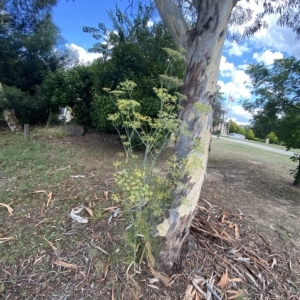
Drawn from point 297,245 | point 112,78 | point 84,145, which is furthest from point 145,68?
point 297,245

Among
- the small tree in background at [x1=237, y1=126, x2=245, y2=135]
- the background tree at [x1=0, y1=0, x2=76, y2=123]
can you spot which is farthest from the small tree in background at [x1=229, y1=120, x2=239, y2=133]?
the background tree at [x1=0, y1=0, x2=76, y2=123]

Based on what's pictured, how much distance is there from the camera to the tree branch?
2234 mm

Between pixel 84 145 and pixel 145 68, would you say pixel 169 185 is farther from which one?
pixel 84 145

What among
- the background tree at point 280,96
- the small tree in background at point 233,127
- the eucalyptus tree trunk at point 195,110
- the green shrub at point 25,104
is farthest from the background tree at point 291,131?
the small tree in background at point 233,127

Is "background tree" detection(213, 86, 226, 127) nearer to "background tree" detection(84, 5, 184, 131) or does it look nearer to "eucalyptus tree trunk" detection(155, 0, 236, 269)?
"eucalyptus tree trunk" detection(155, 0, 236, 269)

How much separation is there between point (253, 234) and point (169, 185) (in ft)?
4.26

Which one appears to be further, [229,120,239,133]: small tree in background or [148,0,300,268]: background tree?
[229,120,239,133]: small tree in background

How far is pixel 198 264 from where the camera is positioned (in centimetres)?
179

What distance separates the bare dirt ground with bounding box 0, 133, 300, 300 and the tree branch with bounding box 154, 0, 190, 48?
→ 202 cm

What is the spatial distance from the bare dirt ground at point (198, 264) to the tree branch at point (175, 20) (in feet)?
6.63

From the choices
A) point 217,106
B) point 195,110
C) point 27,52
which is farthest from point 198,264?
point 217,106

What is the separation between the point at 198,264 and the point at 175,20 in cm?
252

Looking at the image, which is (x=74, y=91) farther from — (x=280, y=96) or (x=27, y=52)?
(x=280, y=96)

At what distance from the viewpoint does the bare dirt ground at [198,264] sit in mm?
1498
